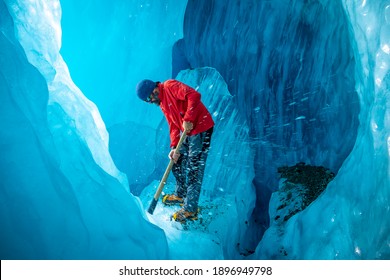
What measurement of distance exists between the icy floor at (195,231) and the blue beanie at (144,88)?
763 mm

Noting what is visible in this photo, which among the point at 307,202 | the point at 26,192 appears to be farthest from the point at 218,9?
the point at 26,192

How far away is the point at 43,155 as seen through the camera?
201 centimetres

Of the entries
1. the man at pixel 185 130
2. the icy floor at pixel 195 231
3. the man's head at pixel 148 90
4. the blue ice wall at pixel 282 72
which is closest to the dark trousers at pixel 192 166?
the man at pixel 185 130

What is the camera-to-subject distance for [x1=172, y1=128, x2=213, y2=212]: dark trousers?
2.34m

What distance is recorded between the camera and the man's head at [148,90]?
2.21m

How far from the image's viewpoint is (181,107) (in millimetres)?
2281

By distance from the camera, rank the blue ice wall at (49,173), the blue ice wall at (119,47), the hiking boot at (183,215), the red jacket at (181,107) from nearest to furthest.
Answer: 1. the blue ice wall at (49,173)
2. the red jacket at (181,107)
3. the hiking boot at (183,215)
4. the blue ice wall at (119,47)

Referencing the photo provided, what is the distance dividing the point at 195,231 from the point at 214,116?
82cm

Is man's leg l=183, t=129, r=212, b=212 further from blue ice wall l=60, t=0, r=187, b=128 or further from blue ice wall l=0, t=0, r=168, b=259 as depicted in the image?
blue ice wall l=60, t=0, r=187, b=128

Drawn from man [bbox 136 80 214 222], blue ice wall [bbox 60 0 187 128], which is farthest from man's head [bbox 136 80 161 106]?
blue ice wall [bbox 60 0 187 128]

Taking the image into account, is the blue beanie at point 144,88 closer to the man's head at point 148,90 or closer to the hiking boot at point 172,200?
the man's head at point 148,90

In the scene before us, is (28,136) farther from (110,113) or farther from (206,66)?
(206,66)

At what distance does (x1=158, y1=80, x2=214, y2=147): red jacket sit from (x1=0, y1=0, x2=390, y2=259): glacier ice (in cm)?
45

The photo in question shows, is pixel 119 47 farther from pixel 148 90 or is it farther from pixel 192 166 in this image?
pixel 192 166
